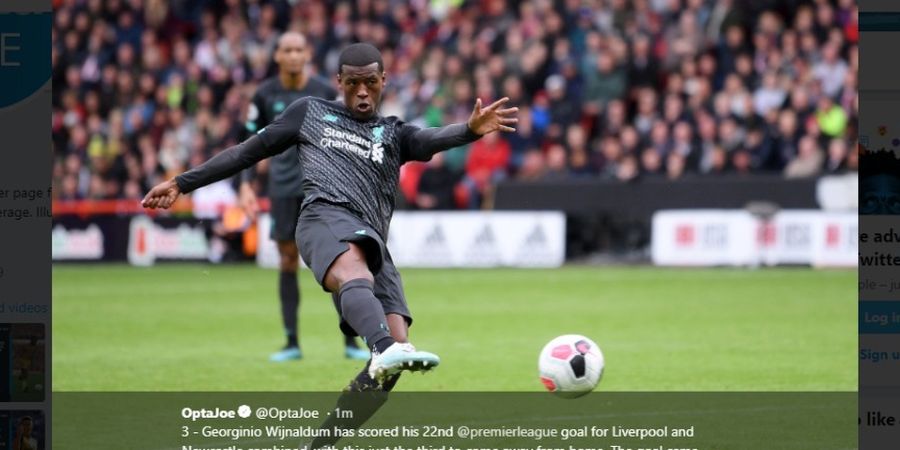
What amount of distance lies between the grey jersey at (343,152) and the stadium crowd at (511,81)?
12757mm

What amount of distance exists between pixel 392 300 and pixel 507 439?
90 centimetres

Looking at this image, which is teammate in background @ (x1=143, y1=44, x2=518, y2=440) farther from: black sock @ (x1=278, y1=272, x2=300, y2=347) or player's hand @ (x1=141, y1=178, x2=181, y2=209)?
black sock @ (x1=278, y1=272, x2=300, y2=347)

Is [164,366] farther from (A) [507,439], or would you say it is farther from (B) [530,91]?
(B) [530,91]

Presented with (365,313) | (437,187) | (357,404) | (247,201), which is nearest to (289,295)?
(247,201)

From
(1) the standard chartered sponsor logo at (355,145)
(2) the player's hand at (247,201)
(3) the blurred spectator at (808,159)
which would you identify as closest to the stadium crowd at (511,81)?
(3) the blurred spectator at (808,159)

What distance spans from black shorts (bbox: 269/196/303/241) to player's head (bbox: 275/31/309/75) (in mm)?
959

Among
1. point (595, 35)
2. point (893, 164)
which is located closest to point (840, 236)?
point (595, 35)

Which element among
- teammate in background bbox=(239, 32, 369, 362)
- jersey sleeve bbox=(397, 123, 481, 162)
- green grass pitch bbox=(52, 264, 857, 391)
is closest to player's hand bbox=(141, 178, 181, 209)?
jersey sleeve bbox=(397, 123, 481, 162)

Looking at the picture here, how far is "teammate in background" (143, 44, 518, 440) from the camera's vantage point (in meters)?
6.64

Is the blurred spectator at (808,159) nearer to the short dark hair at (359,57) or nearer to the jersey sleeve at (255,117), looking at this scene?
the jersey sleeve at (255,117)

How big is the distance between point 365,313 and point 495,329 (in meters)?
6.82

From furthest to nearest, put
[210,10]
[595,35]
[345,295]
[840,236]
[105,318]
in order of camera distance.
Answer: [210,10], [595,35], [840,236], [105,318], [345,295]

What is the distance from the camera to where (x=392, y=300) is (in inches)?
270

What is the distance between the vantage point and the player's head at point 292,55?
35.9 ft
